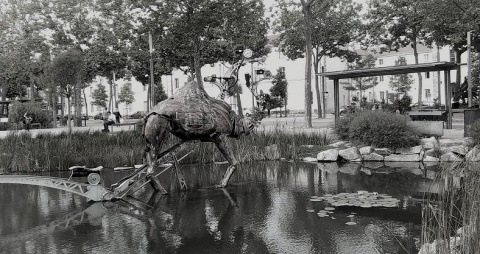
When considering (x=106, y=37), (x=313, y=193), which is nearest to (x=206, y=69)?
(x=106, y=37)

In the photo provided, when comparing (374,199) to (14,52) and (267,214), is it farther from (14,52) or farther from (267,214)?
(14,52)

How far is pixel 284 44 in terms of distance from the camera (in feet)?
116

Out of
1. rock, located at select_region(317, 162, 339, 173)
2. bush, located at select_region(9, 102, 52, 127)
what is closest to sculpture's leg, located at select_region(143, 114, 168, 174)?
rock, located at select_region(317, 162, 339, 173)

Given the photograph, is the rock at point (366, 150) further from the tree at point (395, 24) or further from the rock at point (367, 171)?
the tree at point (395, 24)

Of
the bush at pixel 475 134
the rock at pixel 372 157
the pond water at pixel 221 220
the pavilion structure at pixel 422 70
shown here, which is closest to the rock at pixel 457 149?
the bush at pixel 475 134

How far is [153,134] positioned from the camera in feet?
22.4

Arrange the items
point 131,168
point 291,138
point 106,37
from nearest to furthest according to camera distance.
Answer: point 131,168, point 291,138, point 106,37

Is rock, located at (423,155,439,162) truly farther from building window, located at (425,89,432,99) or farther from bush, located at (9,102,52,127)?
building window, located at (425,89,432,99)

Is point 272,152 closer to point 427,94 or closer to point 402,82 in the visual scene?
point 402,82

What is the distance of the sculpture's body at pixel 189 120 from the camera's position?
6.89 meters

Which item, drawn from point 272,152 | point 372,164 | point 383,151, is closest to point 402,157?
point 383,151

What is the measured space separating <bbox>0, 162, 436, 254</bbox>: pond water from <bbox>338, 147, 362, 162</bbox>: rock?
109 inches

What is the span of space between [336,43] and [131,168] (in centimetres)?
2698

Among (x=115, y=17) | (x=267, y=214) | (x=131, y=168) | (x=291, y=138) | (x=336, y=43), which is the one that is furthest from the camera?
(x=336, y=43)
